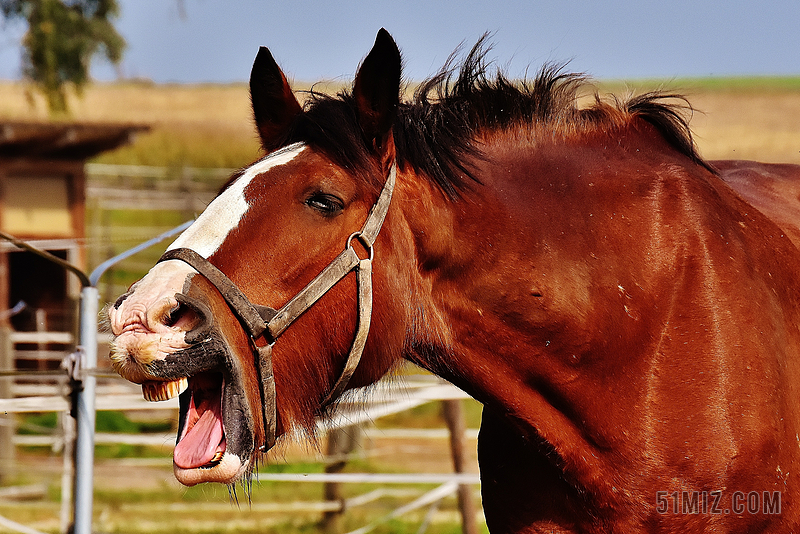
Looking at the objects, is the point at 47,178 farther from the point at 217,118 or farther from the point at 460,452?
the point at 217,118

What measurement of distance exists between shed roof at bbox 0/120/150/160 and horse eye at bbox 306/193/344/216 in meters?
9.97

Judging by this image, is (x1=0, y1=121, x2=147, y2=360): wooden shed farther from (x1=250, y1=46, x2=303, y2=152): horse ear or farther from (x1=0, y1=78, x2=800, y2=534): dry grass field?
(x1=250, y1=46, x2=303, y2=152): horse ear

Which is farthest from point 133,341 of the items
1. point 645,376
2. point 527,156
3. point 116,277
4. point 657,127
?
point 116,277

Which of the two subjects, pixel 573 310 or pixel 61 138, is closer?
pixel 573 310

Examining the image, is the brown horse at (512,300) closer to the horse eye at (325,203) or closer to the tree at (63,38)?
the horse eye at (325,203)

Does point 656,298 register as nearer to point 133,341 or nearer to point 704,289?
point 704,289

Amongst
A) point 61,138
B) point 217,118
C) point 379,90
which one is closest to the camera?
point 379,90

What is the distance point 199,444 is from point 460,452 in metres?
4.61

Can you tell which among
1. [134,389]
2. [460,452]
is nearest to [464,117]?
[460,452]

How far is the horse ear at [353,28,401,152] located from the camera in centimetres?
228

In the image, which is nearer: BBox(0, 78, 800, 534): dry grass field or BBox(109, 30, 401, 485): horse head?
BBox(109, 30, 401, 485): horse head

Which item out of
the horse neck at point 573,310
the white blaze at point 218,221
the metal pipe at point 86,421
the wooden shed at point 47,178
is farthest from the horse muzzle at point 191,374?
the wooden shed at point 47,178

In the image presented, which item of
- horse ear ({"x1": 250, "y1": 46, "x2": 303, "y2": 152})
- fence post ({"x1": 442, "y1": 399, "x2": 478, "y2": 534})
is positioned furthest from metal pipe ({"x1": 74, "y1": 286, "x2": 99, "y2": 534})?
fence post ({"x1": 442, "y1": 399, "x2": 478, "y2": 534})

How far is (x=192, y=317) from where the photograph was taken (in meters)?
2.12
